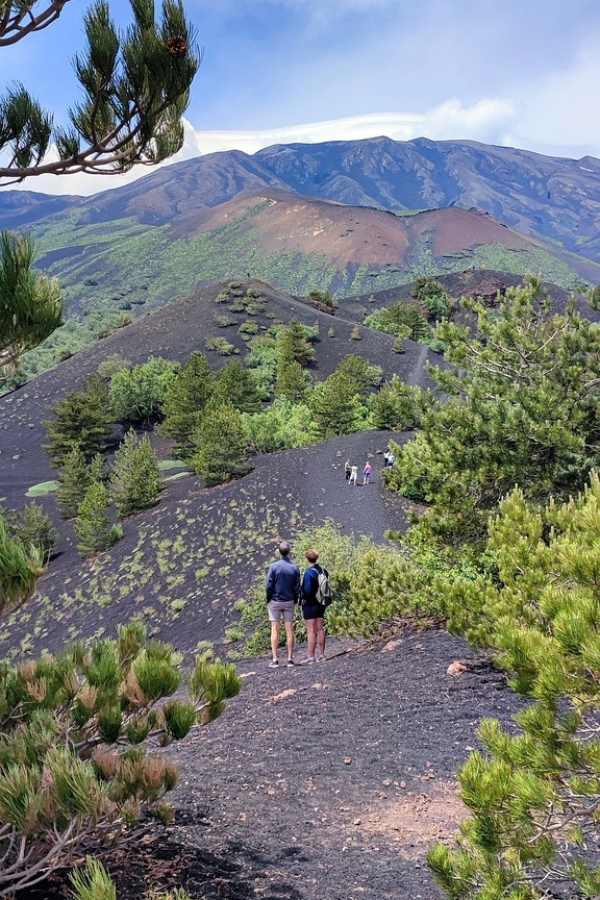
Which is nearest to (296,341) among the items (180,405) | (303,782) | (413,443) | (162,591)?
(180,405)

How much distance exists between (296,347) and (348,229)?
304 feet

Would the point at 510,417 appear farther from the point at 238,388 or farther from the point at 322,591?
the point at 238,388

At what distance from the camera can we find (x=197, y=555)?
15711 mm

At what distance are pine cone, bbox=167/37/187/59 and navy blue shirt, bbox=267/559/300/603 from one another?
4999mm

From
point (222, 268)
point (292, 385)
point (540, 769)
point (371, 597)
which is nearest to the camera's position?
point (540, 769)

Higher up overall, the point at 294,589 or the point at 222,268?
the point at 222,268

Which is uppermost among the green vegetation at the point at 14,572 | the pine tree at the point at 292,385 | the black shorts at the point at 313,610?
the green vegetation at the point at 14,572

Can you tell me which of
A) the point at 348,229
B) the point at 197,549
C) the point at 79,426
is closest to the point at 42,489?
the point at 79,426

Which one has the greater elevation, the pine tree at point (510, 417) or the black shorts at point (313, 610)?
the pine tree at point (510, 417)

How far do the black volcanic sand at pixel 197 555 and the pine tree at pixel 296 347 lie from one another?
58.7 ft

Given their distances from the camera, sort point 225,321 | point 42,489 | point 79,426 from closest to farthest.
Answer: point 79,426 < point 42,489 < point 225,321

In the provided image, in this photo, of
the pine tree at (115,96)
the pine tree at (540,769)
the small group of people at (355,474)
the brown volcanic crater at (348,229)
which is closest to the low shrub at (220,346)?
the small group of people at (355,474)

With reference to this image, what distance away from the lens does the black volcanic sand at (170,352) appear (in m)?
37.1

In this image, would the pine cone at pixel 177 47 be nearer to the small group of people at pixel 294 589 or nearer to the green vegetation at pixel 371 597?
the small group of people at pixel 294 589
